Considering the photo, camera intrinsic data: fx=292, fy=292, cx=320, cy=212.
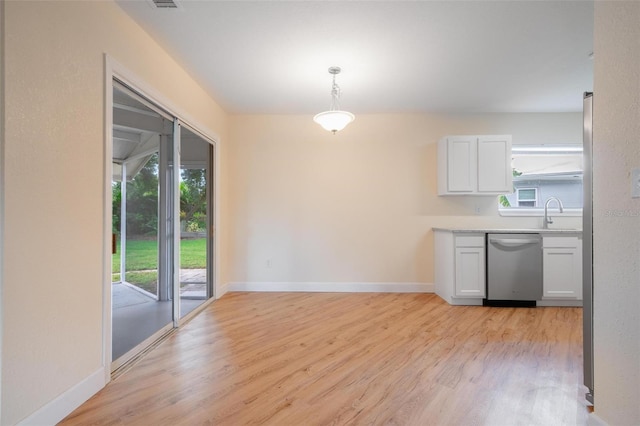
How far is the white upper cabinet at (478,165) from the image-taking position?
4023mm

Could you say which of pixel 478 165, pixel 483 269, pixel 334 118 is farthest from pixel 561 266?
pixel 334 118

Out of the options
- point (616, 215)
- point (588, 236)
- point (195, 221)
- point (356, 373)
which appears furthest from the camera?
point (195, 221)

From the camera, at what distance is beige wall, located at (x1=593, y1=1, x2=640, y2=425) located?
1.32m

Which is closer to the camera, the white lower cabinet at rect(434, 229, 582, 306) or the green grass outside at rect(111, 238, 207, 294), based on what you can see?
the green grass outside at rect(111, 238, 207, 294)

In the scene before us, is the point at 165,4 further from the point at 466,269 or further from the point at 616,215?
the point at 466,269

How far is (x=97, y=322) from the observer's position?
74.3 inches

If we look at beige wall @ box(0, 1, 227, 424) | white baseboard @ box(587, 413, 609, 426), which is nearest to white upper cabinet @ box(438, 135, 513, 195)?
white baseboard @ box(587, 413, 609, 426)

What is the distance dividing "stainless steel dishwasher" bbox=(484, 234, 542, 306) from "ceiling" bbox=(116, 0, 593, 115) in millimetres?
1885

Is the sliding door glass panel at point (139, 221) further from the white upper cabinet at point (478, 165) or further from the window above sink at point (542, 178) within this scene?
the window above sink at point (542, 178)

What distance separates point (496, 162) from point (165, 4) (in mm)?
4124

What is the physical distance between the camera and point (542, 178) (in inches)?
174

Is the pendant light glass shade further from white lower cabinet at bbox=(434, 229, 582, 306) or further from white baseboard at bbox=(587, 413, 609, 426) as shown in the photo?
white baseboard at bbox=(587, 413, 609, 426)

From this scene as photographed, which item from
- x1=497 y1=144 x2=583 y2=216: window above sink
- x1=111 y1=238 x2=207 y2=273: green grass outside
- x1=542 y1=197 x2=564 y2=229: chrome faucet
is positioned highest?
x1=497 y1=144 x2=583 y2=216: window above sink

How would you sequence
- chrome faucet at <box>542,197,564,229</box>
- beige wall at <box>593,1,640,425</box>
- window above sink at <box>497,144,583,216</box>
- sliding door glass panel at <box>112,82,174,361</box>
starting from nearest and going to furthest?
beige wall at <box>593,1,640,425</box> < sliding door glass panel at <box>112,82,174,361</box> < chrome faucet at <box>542,197,564,229</box> < window above sink at <box>497,144,583,216</box>
